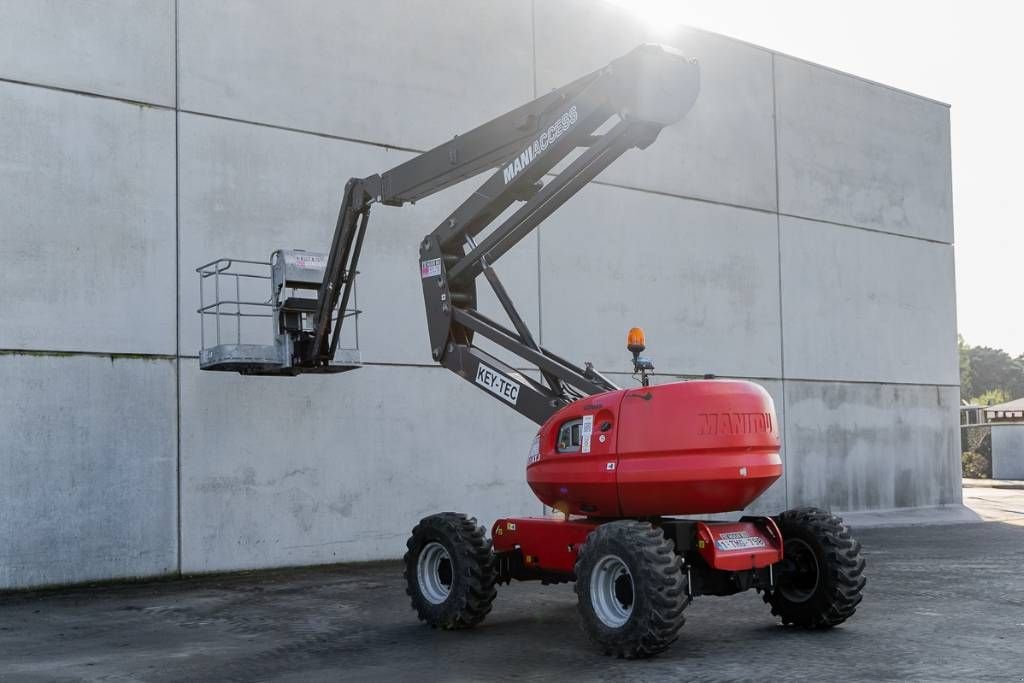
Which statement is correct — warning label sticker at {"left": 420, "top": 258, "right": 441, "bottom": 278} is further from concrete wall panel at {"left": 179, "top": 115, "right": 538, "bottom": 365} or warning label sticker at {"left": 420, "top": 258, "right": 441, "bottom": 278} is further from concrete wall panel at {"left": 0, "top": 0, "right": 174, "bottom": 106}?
concrete wall panel at {"left": 0, "top": 0, "right": 174, "bottom": 106}

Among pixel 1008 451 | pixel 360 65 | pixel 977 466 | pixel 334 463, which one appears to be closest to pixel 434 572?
pixel 334 463

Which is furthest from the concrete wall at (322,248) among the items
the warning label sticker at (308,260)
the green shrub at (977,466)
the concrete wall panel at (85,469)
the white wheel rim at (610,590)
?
the green shrub at (977,466)

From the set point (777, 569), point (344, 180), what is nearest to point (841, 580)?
point (777, 569)

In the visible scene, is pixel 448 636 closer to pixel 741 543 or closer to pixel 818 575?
pixel 741 543

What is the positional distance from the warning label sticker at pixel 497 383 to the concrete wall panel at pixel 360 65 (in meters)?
5.35

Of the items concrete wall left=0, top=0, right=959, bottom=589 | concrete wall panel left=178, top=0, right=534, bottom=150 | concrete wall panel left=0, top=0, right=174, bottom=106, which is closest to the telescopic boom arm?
concrete wall left=0, top=0, right=959, bottom=589

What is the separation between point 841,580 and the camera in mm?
8109

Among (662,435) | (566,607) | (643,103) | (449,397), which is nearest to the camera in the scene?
(662,435)

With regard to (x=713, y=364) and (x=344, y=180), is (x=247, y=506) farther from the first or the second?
(x=713, y=364)

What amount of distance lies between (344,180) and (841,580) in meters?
8.27

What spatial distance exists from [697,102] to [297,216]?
25.2ft

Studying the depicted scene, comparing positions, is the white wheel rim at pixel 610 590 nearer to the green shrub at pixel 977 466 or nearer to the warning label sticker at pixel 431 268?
the warning label sticker at pixel 431 268

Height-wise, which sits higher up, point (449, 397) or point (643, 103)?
point (643, 103)

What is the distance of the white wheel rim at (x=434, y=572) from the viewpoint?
9.12 meters
